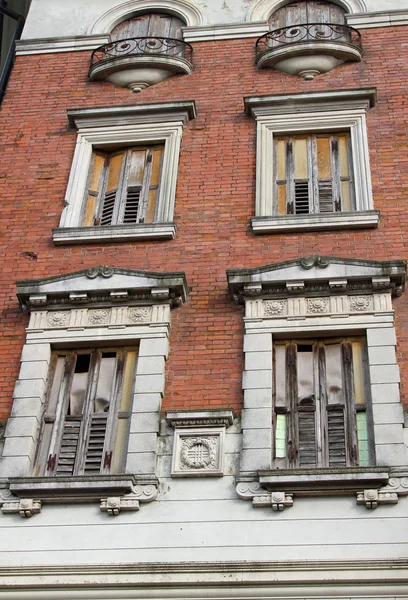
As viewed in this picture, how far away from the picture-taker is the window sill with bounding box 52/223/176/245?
14.7 metres

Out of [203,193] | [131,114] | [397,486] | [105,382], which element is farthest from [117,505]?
[131,114]

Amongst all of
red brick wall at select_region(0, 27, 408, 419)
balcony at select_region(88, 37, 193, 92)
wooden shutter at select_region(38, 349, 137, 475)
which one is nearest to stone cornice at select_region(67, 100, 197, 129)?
red brick wall at select_region(0, 27, 408, 419)

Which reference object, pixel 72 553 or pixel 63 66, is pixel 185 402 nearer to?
pixel 72 553

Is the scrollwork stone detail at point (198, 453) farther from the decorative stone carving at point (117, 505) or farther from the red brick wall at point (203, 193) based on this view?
the decorative stone carving at point (117, 505)

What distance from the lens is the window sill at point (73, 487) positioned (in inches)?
459

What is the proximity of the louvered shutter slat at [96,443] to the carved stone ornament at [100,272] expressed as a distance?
83.2 inches

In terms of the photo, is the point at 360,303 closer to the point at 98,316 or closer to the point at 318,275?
the point at 318,275

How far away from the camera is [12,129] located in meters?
16.8

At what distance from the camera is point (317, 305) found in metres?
13.3

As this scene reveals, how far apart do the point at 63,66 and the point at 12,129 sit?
1902mm

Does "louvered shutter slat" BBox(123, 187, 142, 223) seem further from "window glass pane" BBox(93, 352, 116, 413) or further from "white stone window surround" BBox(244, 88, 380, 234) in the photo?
"window glass pane" BBox(93, 352, 116, 413)

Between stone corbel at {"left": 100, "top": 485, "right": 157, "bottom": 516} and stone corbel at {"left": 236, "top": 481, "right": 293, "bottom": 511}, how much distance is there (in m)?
1.08

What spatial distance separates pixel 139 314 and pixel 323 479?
146 inches

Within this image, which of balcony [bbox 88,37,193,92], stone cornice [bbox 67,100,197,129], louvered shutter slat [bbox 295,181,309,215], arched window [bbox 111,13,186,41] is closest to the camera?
louvered shutter slat [bbox 295,181,309,215]
